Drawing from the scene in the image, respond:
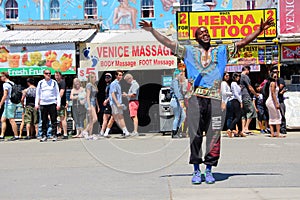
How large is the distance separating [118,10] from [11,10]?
7.51m

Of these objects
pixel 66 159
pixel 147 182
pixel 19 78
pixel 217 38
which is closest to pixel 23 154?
pixel 66 159

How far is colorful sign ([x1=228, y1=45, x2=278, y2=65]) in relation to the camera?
1617 centimetres

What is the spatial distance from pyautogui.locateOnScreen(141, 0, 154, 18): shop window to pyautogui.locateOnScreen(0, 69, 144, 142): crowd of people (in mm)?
21766

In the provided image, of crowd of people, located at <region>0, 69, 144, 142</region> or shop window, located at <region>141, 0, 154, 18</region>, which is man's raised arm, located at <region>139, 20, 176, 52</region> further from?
shop window, located at <region>141, 0, 154, 18</region>

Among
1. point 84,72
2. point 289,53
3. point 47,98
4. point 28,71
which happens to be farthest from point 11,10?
point 289,53

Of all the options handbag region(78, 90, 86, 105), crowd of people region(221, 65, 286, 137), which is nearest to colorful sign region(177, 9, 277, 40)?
crowd of people region(221, 65, 286, 137)

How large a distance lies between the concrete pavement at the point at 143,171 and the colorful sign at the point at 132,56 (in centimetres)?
357

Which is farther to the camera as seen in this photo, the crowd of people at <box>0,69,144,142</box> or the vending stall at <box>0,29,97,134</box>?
the vending stall at <box>0,29,97,134</box>

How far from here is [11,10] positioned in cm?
3694

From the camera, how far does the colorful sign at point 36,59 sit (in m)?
16.2

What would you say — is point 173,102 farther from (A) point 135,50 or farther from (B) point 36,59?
(B) point 36,59

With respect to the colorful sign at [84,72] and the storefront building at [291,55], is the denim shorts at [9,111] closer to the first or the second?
the colorful sign at [84,72]

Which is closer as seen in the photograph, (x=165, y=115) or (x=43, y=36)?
(x=165, y=115)

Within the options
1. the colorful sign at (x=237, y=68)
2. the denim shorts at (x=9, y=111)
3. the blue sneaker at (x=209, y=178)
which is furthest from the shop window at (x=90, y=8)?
the blue sneaker at (x=209, y=178)
